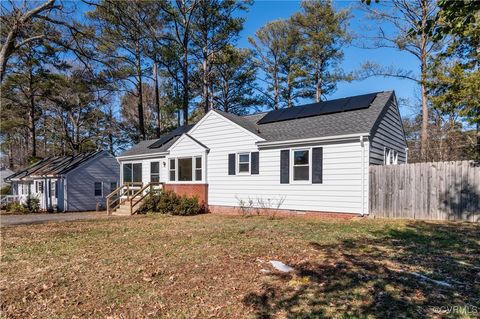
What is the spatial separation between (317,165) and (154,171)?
1041 centimetres

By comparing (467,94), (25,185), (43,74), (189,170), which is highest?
(43,74)

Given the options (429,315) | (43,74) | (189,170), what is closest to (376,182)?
(429,315)

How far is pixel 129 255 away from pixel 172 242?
1.33 meters

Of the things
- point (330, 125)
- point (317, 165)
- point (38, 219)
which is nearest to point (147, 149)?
point (38, 219)

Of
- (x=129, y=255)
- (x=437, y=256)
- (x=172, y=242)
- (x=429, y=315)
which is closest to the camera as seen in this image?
(x=429, y=315)

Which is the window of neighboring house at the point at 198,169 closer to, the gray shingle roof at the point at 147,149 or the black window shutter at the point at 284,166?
the gray shingle roof at the point at 147,149

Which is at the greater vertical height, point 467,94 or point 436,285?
point 467,94

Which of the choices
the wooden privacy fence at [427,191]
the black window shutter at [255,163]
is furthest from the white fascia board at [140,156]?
the wooden privacy fence at [427,191]

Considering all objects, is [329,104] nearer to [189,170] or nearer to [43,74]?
[189,170]

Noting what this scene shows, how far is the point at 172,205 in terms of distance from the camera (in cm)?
1501

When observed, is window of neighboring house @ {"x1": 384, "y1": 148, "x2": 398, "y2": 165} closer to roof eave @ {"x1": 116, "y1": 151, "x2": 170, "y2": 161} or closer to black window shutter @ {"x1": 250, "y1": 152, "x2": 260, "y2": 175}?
black window shutter @ {"x1": 250, "y1": 152, "x2": 260, "y2": 175}

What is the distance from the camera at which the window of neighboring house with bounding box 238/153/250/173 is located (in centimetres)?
1430

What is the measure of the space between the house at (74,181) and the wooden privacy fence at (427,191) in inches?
711

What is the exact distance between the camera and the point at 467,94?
1122 centimetres
